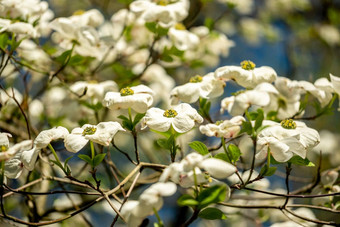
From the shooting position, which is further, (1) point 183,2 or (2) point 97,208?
(2) point 97,208

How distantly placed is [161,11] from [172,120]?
1.15ft

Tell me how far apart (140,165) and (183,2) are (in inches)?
19.0

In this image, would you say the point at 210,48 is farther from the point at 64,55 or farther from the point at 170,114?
the point at 170,114

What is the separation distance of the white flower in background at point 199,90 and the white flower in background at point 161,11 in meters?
0.21

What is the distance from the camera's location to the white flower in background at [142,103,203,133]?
0.62 m

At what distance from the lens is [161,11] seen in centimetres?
87

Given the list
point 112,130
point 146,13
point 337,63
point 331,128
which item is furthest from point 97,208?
point 337,63

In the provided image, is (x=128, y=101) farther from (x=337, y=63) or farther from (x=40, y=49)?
(x=337, y=63)

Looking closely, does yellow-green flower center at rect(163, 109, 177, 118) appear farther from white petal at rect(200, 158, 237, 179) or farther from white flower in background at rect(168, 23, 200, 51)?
white flower in background at rect(168, 23, 200, 51)

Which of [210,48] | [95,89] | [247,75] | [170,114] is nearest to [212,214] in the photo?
[170,114]

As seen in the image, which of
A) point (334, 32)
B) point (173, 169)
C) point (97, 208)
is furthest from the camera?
point (334, 32)

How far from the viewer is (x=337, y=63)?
2.88m

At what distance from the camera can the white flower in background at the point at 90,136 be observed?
588 mm

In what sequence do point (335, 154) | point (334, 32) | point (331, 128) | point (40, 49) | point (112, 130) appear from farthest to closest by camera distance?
point (331, 128), point (334, 32), point (335, 154), point (40, 49), point (112, 130)
